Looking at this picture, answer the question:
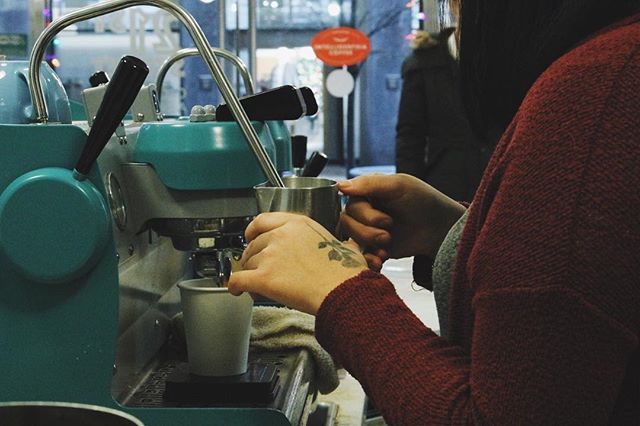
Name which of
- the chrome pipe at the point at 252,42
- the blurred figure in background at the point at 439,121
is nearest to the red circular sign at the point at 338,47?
the chrome pipe at the point at 252,42

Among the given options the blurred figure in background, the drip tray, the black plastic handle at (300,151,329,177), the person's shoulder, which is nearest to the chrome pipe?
the blurred figure in background

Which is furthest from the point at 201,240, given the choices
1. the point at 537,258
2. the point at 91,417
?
the point at 91,417

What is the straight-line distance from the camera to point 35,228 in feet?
2.99

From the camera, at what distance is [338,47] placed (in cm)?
552

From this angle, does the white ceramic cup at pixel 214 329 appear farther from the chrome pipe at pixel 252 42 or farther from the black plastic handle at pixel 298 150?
the chrome pipe at pixel 252 42

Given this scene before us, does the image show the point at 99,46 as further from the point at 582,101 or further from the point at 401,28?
the point at 582,101

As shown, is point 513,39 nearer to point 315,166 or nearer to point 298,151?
point 315,166

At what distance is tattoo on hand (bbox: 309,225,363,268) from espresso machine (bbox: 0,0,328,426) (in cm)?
12

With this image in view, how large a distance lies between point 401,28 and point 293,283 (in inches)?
198

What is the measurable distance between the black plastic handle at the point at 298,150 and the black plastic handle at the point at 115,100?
1.57 ft

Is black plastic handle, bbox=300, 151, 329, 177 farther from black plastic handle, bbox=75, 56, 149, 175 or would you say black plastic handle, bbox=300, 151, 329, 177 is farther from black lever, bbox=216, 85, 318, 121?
black plastic handle, bbox=75, 56, 149, 175

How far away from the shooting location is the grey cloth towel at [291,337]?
46.9 inches

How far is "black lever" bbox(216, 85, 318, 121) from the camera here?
3.37ft

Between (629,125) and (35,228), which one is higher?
(629,125)
